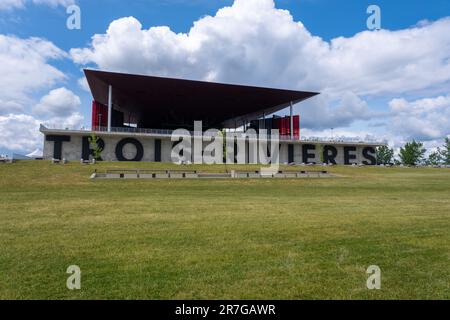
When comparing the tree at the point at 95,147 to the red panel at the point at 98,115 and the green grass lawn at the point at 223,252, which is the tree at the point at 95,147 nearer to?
the red panel at the point at 98,115

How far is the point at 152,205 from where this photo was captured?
527 inches

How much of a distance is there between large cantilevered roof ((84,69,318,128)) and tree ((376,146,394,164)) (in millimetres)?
58343

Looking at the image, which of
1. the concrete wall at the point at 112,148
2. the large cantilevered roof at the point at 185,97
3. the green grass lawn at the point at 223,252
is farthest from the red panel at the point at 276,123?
the green grass lawn at the point at 223,252

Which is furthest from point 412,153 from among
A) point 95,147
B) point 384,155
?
point 95,147

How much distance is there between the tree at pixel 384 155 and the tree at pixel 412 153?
139 ft

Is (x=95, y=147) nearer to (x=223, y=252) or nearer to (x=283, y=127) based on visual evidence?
(x=283, y=127)

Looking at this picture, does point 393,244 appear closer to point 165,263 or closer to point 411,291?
point 411,291

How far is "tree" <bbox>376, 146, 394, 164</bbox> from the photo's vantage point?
115 meters

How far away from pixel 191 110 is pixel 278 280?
6922 centimetres

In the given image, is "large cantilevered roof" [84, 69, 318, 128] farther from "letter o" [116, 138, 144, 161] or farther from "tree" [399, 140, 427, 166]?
"tree" [399, 140, 427, 166]

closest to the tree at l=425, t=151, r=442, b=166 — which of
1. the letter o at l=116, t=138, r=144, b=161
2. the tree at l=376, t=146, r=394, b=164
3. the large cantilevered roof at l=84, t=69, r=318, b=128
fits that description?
the tree at l=376, t=146, r=394, b=164

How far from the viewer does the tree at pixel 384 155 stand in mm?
114688

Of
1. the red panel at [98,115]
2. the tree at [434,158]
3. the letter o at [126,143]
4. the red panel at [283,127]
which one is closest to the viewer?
the letter o at [126,143]
